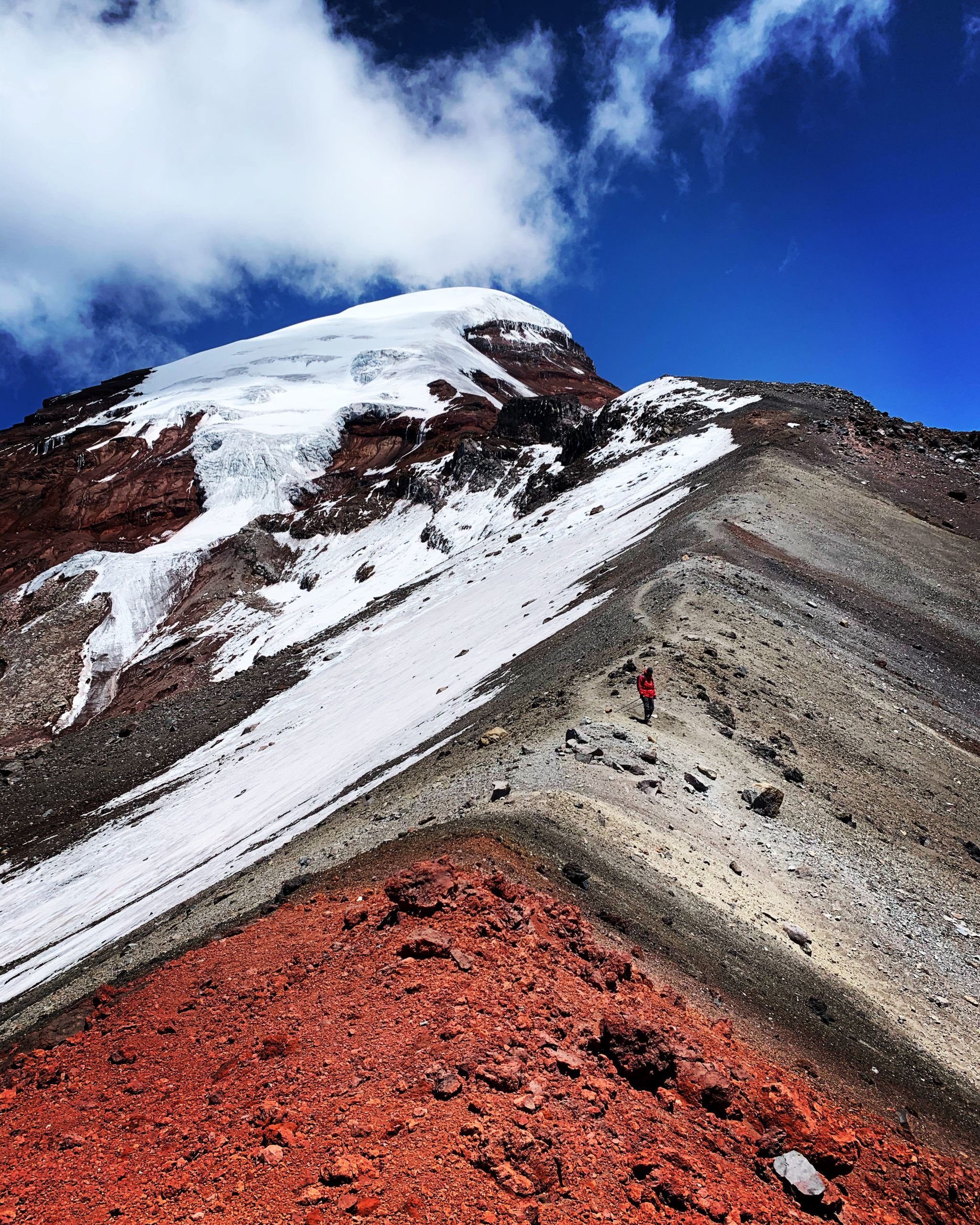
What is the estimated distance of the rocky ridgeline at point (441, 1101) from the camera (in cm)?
346

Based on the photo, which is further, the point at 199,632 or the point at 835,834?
the point at 199,632

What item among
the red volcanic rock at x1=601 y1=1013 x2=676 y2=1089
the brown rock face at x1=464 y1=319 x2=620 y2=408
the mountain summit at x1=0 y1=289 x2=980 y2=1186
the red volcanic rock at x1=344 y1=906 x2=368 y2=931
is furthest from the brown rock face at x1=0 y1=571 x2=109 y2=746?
the brown rock face at x1=464 y1=319 x2=620 y2=408

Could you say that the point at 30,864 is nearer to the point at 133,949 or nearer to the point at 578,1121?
the point at 133,949

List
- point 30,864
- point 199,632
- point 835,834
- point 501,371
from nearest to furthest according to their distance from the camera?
point 835,834 < point 30,864 < point 199,632 < point 501,371

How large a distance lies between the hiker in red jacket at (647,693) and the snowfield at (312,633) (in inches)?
206

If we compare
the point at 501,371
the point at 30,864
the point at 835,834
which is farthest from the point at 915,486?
the point at 501,371

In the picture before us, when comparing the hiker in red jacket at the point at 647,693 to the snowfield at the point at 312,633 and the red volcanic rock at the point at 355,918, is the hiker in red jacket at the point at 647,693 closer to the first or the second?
the snowfield at the point at 312,633

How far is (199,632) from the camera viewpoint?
46781 mm

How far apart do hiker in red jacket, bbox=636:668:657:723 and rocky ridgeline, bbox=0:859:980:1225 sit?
442cm

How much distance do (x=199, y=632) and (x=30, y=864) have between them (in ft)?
92.7

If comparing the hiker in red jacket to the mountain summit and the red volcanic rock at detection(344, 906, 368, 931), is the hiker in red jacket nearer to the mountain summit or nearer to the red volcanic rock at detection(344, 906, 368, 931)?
the mountain summit

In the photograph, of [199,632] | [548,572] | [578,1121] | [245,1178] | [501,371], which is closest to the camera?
[245,1178]

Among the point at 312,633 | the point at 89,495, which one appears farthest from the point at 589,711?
the point at 89,495

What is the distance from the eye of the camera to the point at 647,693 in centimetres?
973
